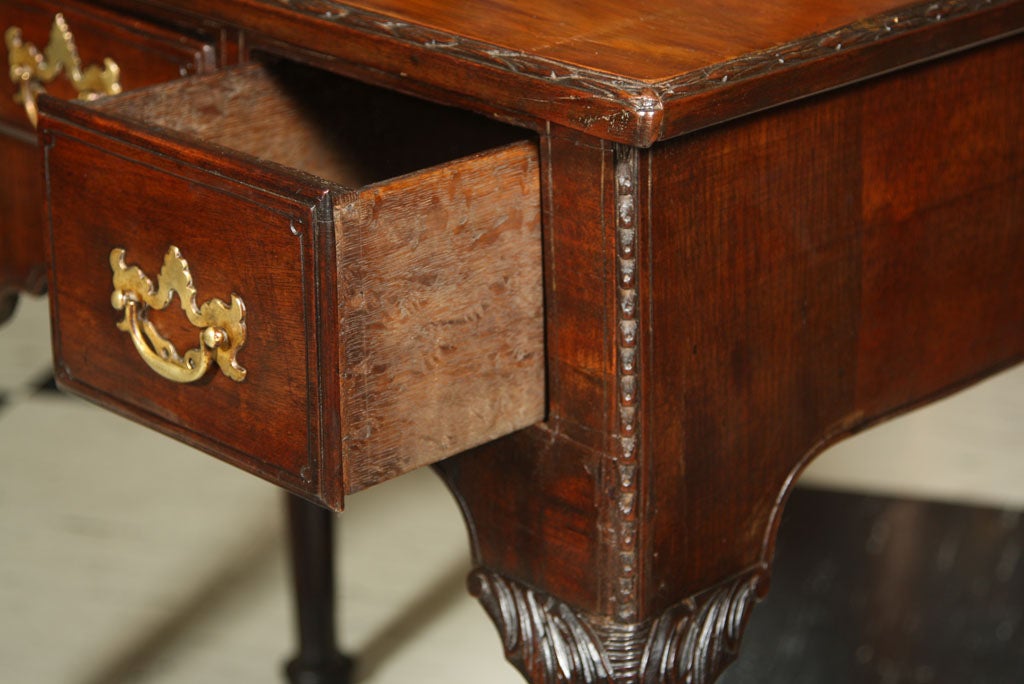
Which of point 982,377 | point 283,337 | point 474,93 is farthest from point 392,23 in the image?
point 982,377

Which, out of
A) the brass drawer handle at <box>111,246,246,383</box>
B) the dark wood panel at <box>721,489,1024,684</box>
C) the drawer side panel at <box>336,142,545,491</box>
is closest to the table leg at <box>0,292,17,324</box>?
the brass drawer handle at <box>111,246,246,383</box>

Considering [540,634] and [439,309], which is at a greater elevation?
[439,309]

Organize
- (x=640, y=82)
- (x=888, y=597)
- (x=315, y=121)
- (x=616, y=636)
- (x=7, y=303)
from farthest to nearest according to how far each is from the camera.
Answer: (x=888, y=597)
(x=7, y=303)
(x=315, y=121)
(x=616, y=636)
(x=640, y=82)

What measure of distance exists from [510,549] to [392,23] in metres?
0.28

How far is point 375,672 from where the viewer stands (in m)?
1.57

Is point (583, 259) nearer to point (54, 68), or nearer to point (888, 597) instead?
point (54, 68)

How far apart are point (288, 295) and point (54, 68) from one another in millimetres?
387

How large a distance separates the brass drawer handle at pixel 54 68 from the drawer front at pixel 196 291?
18cm

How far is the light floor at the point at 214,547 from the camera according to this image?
158 centimetres

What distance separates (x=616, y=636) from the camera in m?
0.86

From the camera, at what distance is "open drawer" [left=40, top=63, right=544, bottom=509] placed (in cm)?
74

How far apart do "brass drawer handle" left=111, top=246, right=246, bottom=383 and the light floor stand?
0.77 m

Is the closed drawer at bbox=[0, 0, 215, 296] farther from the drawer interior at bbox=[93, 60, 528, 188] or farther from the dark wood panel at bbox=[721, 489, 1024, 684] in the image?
the dark wood panel at bbox=[721, 489, 1024, 684]

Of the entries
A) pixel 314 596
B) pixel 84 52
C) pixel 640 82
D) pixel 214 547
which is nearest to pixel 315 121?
pixel 84 52
